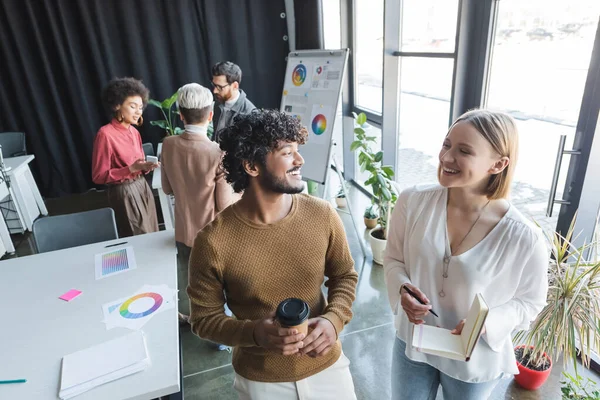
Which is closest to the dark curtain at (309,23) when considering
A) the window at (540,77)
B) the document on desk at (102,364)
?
the window at (540,77)

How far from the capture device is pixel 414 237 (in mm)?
1242

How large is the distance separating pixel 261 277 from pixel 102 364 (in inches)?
27.1

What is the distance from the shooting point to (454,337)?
3.68ft

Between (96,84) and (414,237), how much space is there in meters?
5.06

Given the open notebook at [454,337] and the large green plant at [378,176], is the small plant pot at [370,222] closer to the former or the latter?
the large green plant at [378,176]

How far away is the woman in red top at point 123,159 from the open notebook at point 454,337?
2.02 metres

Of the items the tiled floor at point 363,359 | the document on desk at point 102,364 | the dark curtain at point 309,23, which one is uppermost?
the dark curtain at point 309,23

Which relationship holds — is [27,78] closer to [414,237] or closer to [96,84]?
[96,84]

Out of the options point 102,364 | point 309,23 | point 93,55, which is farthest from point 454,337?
point 93,55

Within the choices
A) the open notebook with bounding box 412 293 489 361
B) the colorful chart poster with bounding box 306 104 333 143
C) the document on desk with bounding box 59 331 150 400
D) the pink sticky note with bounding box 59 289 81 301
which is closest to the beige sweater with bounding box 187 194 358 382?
the open notebook with bounding box 412 293 489 361

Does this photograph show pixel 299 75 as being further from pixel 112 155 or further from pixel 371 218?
pixel 112 155

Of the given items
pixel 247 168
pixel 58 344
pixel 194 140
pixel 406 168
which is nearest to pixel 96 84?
pixel 194 140

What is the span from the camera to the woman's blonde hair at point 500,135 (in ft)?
3.65

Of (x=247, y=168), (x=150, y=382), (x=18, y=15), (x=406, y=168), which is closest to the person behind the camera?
(x=247, y=168)
